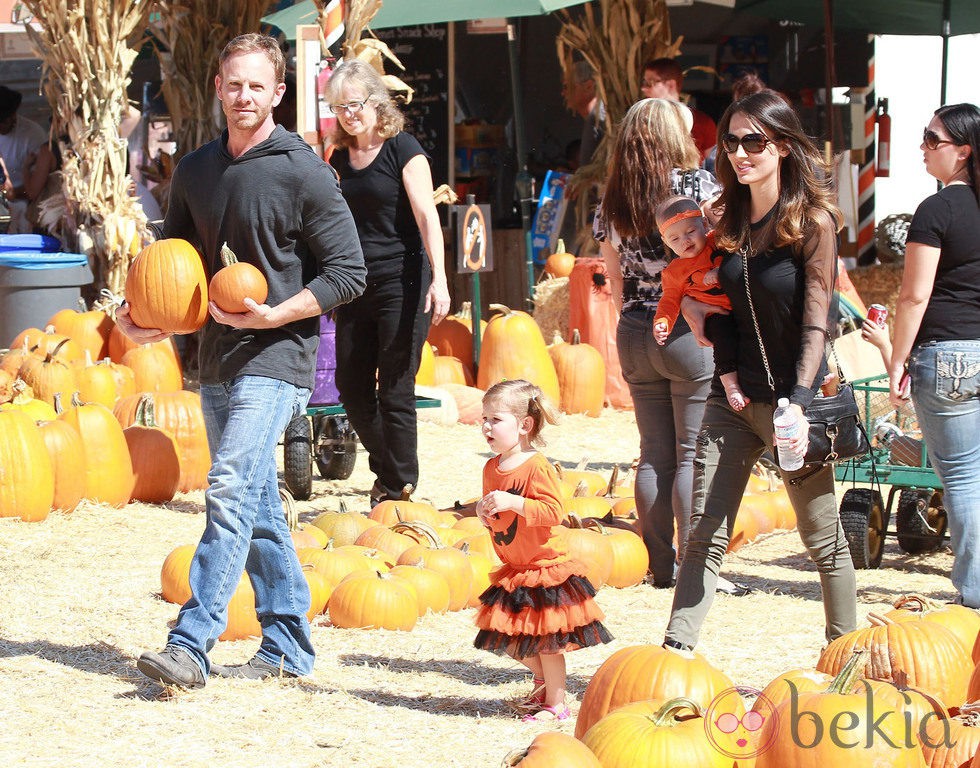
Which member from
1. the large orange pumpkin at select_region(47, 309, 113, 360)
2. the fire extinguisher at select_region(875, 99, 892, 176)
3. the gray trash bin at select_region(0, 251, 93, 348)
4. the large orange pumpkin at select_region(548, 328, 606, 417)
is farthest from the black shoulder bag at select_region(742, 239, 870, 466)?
the fire extinguisher at select_region(875, 99, 892, 176)

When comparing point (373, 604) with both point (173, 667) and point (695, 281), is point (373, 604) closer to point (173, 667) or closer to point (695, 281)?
point (173, 667)

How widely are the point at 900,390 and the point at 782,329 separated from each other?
4.28ft

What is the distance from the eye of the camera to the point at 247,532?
160 inches

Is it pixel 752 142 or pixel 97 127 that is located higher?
pixel 97 127

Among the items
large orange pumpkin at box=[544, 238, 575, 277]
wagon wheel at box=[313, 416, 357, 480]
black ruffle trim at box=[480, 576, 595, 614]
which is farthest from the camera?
large orange pumpkin at box=[544, 238, 575, 277]

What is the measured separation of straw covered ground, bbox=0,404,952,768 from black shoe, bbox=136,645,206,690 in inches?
2.4

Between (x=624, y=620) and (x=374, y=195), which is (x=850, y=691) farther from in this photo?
(x=374, y=195)

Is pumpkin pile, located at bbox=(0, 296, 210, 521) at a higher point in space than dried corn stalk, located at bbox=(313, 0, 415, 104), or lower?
lower

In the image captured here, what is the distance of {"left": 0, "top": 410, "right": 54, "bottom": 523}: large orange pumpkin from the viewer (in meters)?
6.32

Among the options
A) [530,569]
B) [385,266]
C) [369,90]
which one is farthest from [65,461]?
[530,569]

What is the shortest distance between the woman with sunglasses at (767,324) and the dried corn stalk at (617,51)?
7398mm

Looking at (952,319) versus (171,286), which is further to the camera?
(952,319)

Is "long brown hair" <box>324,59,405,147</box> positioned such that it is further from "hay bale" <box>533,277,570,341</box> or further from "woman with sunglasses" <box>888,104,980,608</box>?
"hay bale" <box>533,277,570,341</box>

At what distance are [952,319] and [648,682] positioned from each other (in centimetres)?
220
